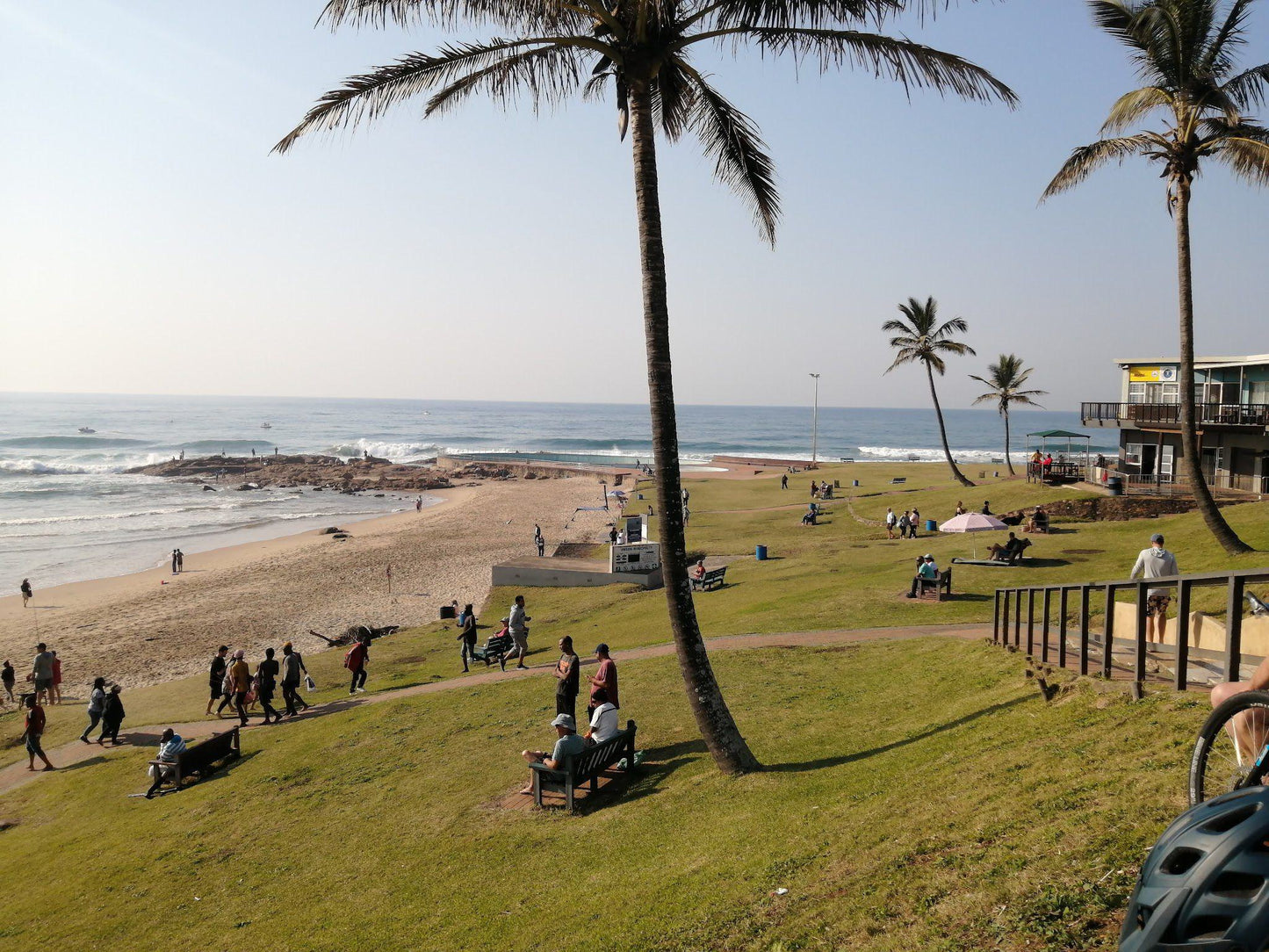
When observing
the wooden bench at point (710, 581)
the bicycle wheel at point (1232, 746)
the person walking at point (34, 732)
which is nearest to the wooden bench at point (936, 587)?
the wooden bench at point (710, 581)

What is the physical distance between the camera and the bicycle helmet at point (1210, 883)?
7.16 feet

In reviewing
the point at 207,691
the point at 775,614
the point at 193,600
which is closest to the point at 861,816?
the point at 775,614

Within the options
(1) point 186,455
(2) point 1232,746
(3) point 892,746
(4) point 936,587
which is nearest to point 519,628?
(4) point 936,587

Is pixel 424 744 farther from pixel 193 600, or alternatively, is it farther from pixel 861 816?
pixel 193 600

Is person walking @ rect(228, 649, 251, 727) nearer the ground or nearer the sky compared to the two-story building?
nearer the ground

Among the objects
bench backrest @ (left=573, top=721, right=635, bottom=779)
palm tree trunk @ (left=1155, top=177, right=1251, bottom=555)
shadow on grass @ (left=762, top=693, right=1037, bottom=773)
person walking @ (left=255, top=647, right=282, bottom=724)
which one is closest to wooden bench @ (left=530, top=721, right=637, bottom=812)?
bench backrest @ (left=573, top=721, right=635, bottom=779)

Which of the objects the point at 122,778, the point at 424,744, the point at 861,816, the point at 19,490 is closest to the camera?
the point at 861,816

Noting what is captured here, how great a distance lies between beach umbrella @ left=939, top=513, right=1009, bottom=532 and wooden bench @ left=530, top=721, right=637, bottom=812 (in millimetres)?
16724

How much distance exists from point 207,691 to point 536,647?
8.15 meters

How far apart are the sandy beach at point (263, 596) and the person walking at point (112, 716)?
7446mm

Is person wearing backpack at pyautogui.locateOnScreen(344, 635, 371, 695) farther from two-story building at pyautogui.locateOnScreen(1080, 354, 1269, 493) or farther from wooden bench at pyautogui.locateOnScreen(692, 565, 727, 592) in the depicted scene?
two-story building at pyautogui.locateOnScreen(1080, 354, 1269, 493)

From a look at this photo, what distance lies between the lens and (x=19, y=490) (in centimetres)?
7569

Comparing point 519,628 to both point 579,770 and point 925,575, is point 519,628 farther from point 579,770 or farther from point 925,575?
point 925,575

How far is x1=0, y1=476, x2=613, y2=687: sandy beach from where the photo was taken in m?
27.0
